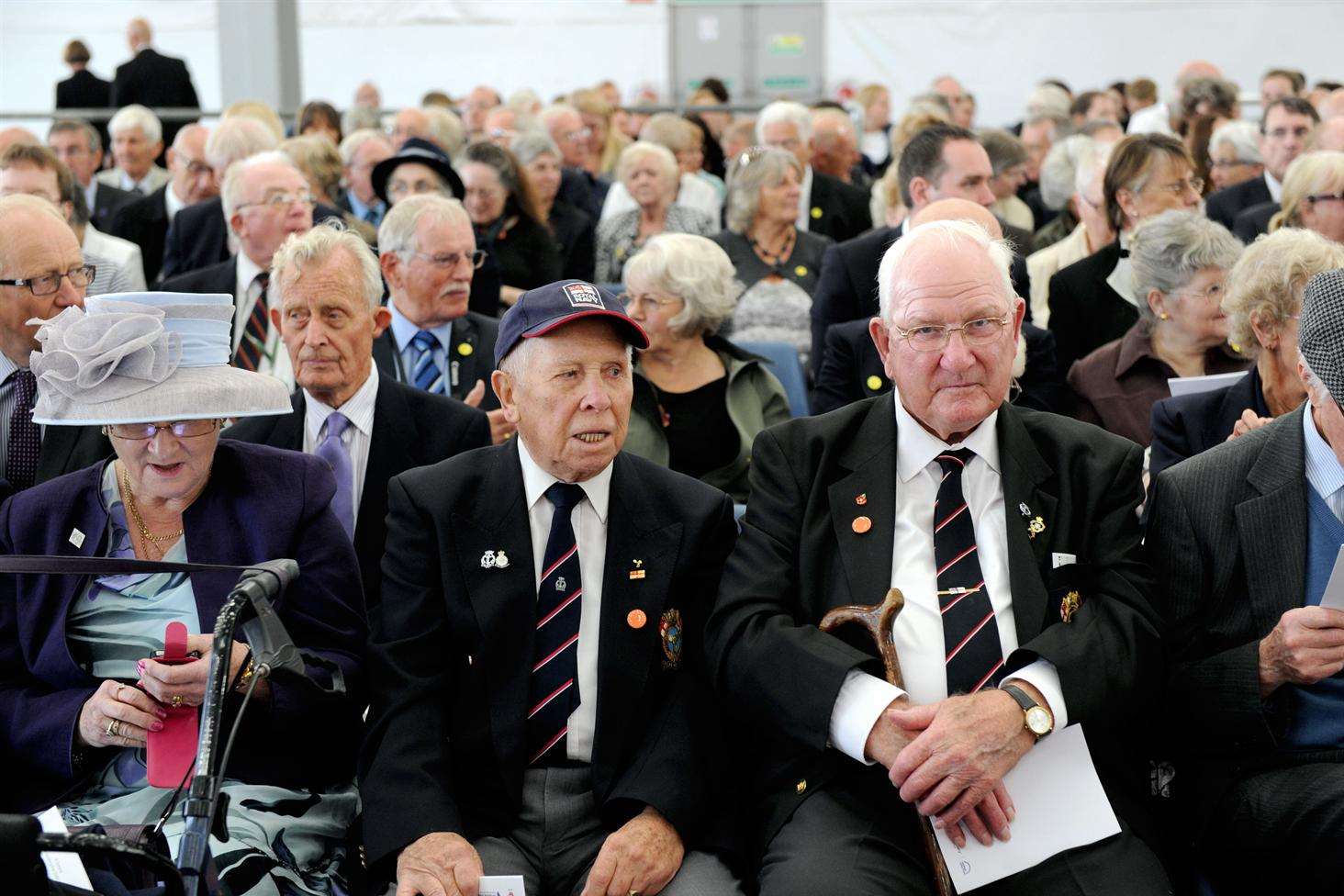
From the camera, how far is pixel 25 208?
3.88 m

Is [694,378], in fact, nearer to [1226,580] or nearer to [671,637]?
[671,637]

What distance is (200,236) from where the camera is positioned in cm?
668

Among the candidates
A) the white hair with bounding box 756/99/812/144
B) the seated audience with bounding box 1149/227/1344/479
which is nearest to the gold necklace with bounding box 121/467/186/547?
the seated audience with bounding box 1149/227/1344/479

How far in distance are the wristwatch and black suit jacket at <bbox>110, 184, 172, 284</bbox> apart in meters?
6.94

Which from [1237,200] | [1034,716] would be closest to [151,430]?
[1034,716]

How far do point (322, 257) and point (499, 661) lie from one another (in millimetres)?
1580

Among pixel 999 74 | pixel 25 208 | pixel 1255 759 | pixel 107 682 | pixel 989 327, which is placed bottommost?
pixel 1255 759

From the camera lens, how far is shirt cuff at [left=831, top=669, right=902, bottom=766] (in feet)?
8.25

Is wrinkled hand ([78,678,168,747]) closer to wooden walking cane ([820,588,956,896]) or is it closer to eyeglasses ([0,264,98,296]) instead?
wooden walking cane ([820,588,956,896])

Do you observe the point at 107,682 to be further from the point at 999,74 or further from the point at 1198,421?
the point at 999,74

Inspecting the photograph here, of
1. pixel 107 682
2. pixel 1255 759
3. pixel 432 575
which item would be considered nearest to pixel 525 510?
pixel 432 575

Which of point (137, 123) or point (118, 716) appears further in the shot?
point (137, 123)

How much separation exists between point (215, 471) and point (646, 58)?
1407cm

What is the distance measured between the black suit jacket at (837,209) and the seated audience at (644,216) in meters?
0.69
